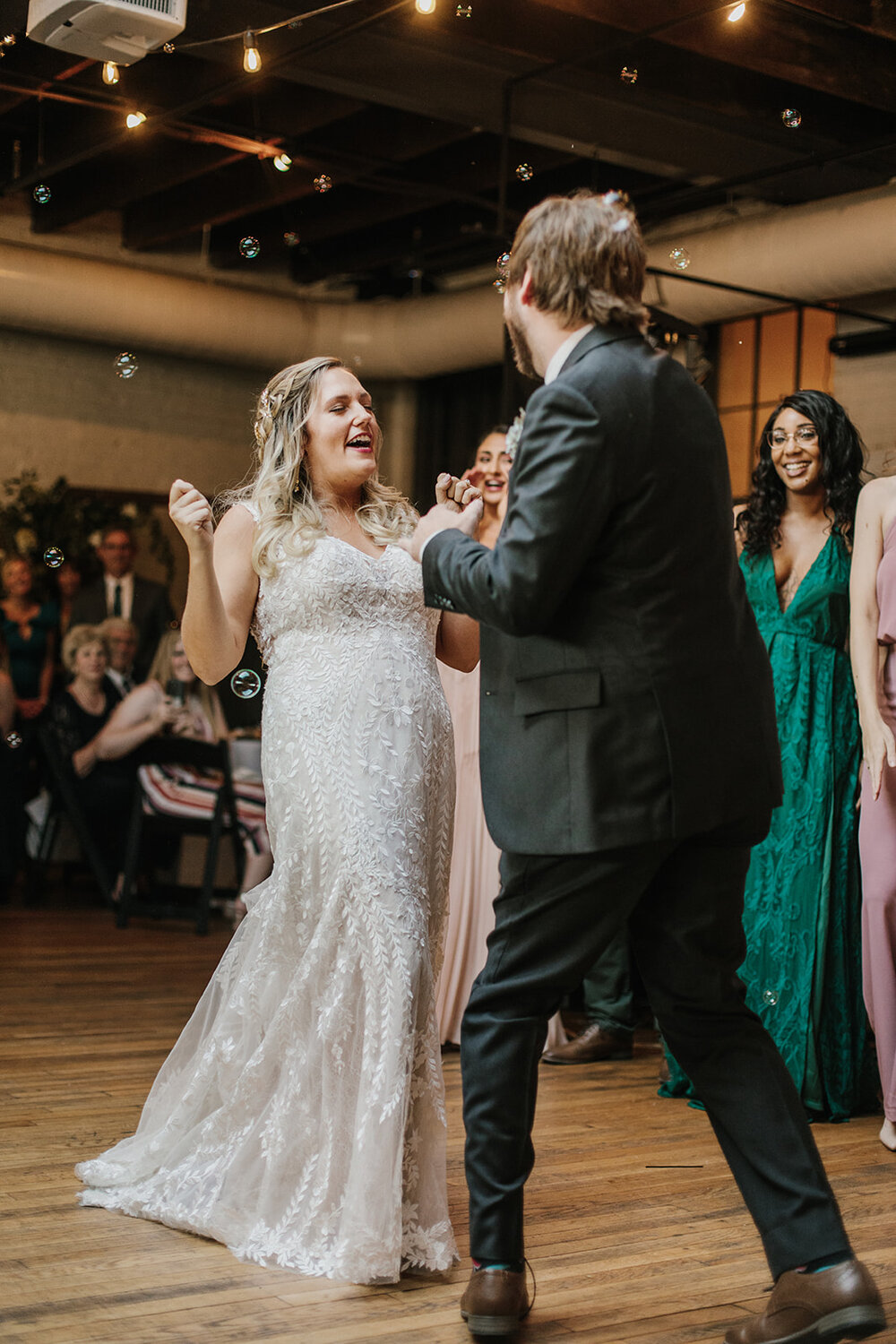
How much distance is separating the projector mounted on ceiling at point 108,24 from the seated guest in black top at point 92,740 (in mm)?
3433

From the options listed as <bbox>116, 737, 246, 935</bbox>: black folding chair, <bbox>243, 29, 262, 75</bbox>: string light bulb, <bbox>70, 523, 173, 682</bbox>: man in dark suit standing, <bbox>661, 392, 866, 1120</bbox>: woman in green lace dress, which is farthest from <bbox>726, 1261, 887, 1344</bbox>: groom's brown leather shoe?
<bbox>70, 523, 173, 682</bbox>: man in dark suit standing

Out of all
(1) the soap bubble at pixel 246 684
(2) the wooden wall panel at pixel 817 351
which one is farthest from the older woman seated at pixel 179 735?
(2) the wooden wall panel at pixel 817 351

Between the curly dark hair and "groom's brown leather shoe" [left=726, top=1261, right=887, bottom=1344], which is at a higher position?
the curly dark hair

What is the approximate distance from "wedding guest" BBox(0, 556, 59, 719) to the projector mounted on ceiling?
3698mm

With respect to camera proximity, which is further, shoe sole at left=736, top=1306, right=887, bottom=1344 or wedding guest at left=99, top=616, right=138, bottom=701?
wedding guest at left=99, top=616, right=138, bottom=701

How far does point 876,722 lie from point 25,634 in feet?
18.3

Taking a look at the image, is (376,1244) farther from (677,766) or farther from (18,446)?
(18,446)

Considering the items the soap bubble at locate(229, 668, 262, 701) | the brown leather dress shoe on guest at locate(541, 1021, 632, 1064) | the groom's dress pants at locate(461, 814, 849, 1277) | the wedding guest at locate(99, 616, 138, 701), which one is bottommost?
the brown leather dress shoe on guest at locate(541, 1021, 632, 1064)

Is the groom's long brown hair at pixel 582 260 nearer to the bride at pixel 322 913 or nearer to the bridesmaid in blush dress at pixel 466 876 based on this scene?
the bride at pixel 322 913

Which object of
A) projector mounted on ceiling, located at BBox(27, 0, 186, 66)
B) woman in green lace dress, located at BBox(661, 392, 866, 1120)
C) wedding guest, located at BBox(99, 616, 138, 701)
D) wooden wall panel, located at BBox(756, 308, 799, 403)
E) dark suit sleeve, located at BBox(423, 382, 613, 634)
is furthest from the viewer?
wooden wall panel, located at BBox(756, 308, 799, 403)

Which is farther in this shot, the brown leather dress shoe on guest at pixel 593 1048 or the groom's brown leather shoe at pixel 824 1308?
the brown leather dress shoe on guest at pixel 593 1048

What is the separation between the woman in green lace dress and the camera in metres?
3.75

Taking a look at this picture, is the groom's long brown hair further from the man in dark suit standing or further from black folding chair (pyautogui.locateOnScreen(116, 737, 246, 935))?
the man in dark suit standing

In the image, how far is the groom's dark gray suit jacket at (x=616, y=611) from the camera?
1.90m
